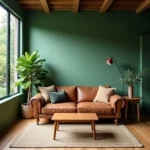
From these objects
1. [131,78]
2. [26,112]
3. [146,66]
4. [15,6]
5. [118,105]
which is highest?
[15,6]

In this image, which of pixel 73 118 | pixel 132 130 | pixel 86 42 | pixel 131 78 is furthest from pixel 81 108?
pixel 86 42

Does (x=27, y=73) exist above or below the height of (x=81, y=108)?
above

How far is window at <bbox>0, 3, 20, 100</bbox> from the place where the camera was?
181 inches

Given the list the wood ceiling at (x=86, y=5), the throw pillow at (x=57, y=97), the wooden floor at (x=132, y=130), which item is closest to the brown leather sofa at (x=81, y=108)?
the throw pillow at (x=57, y=97)

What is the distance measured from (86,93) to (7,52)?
7.43 feet

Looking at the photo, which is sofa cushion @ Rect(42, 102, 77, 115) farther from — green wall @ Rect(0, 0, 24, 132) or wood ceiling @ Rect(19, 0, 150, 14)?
wood ceiling @ Rect(19, 0, 150, 14)

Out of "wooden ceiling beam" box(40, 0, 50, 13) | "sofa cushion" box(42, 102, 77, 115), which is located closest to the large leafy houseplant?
"sofa cushion" box(42, 102, 77, 115)

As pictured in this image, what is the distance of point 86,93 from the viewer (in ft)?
18.1

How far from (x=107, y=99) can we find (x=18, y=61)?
245cm

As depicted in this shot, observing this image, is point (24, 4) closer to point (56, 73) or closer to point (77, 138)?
point (56, 73)

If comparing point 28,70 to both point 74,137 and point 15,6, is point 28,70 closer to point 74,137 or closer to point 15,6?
point 15,6

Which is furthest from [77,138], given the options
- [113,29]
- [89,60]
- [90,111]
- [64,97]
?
[113,29]

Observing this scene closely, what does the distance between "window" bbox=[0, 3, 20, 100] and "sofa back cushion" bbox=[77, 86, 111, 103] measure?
1.76 m

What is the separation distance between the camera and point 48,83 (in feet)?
19.7
